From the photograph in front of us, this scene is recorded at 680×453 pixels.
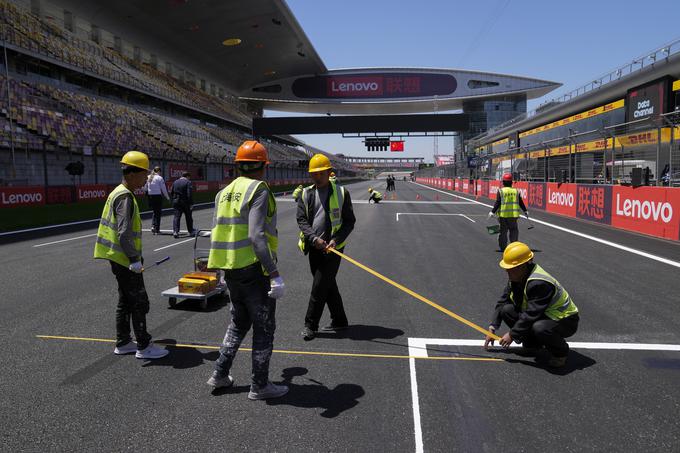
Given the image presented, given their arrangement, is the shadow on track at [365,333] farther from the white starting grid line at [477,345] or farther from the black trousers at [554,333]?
the black trousers at [554,333]

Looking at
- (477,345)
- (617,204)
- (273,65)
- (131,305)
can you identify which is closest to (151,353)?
(131,305)

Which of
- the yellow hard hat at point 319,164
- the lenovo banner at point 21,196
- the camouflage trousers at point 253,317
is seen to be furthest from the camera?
the lenovo banner at point 21,196

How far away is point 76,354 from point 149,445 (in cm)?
197

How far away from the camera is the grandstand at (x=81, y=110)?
22.2 meters

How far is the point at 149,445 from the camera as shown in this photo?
2955 millimetres

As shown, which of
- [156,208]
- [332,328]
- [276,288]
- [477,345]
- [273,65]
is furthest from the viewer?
[273,65]

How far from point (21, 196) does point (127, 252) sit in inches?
614

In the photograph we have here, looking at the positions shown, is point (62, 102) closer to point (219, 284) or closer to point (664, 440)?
point (219, 284)

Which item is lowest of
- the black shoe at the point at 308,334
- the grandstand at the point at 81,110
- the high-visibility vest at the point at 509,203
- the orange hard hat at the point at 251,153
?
the black shoe at the point at 308,334

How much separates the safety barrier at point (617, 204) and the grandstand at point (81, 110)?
19728 mm

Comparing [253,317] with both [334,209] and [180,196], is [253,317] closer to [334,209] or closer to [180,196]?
[334,209]

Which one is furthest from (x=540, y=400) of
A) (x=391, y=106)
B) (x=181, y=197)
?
(x=391, y=106)

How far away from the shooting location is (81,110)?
3061 centimetres

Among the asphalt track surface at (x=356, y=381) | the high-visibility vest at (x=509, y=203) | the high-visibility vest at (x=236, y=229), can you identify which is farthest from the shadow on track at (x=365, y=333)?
the high-visibility vest at (x=509, y=203)
